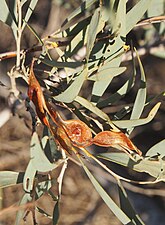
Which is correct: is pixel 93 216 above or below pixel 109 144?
below

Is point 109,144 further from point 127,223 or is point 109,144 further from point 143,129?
point 143,129

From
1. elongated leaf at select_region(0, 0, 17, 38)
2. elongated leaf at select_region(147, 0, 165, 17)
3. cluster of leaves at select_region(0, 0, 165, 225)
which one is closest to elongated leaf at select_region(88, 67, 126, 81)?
cluster of leaves at select_region(0, 0, 165, 225)

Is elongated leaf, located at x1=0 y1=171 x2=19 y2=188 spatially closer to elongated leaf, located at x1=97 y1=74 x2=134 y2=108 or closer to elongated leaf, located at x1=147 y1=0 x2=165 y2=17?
elongated leaf, located at x1=97 y1=74 x2=134 y2=108

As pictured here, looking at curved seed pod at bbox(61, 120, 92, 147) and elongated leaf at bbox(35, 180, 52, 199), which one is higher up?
curved seed pod at bbox(61, 120, 92, 147)

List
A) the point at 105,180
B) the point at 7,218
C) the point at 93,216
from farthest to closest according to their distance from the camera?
the point at 93,216, the point at 7,218, the point at 105,180

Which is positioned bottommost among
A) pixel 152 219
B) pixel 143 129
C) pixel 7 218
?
pixel 152 219

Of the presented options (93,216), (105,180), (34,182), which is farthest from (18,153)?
(34,182)

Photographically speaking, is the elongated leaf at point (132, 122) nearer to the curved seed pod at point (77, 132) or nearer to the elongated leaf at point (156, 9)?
the curved seed pod at point (77, 132)
